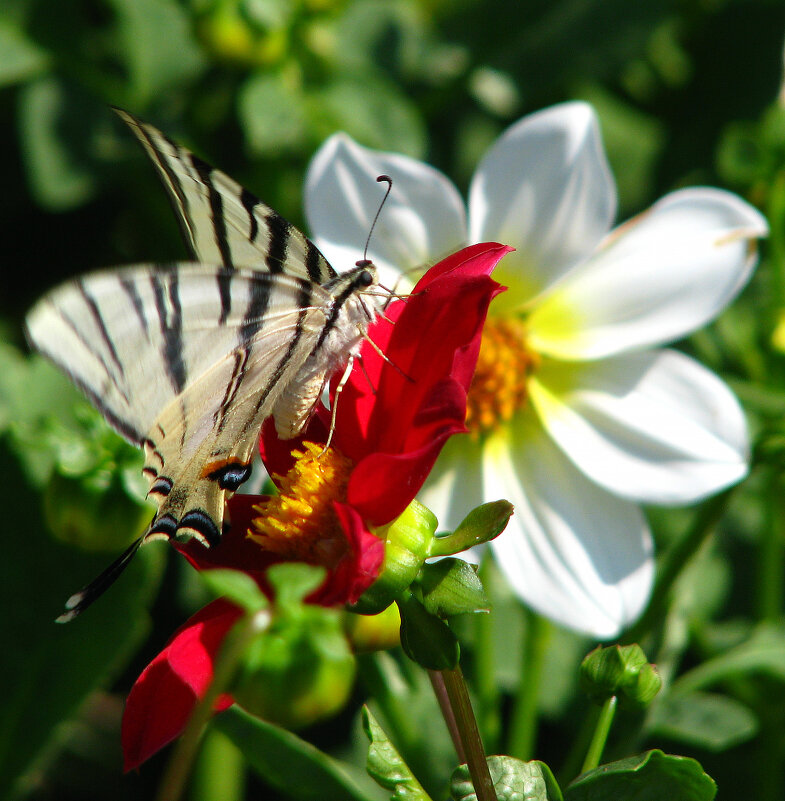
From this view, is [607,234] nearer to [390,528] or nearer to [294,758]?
[390,528]

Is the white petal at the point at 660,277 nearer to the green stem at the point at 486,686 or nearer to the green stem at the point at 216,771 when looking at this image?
the green stem at the point at 486,686

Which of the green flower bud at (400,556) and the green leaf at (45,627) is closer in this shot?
the green flower bud at (400,556)

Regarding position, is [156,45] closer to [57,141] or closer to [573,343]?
[57,141]

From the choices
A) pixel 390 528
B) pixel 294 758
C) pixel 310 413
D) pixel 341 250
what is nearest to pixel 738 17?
pixel 341 250

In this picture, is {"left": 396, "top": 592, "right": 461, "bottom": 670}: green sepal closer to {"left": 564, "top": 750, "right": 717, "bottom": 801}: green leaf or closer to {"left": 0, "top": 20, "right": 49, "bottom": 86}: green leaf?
{"left": 564, "top": 750, "right": 717, "bottom": 801}: green leaf

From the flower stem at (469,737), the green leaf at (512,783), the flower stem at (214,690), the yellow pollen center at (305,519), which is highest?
the flower stem at (214,690)

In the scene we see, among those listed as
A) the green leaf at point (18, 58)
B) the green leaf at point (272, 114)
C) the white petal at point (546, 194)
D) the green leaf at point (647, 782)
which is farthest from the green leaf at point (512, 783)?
the green leaf at point (18, 58)

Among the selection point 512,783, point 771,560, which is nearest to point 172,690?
point 512,783
